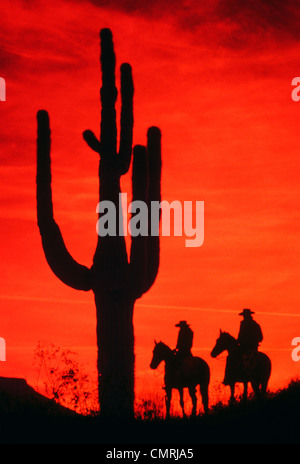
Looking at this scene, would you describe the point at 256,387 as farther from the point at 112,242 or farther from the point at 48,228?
the point at 48,228

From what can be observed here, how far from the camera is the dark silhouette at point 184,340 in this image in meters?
14.6

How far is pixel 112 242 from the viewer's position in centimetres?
1552

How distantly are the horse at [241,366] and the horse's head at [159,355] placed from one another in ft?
2.80

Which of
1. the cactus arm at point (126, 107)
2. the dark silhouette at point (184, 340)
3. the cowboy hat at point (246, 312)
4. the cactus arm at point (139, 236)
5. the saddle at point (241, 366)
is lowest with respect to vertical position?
the saddle at point (241, 366)

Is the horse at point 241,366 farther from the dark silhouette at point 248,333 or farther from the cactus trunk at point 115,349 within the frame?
the cactus trunk at point 115,349

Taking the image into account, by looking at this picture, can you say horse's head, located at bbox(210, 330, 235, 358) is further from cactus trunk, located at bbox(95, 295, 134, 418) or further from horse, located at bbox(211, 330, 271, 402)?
cactus trunk, located at bbox(95, 295, 134, 418)

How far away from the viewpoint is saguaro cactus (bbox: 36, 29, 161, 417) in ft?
49.5

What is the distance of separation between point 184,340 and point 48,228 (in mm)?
3264

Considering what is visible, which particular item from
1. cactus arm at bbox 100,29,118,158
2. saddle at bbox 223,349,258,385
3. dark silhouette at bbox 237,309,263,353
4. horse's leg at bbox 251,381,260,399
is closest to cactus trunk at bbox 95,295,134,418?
saddle at bbox 223,349,258,385

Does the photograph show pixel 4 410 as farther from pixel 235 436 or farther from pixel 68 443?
pixel 235 436

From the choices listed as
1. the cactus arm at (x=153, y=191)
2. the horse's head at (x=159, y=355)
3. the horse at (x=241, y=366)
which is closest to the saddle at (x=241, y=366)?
the horse at (x=241, y=366)

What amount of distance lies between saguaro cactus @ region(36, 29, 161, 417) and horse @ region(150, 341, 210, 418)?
0.55 meters
